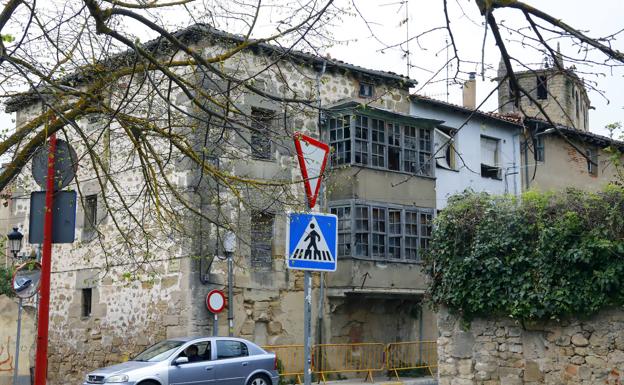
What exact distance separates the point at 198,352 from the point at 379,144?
9656 mm

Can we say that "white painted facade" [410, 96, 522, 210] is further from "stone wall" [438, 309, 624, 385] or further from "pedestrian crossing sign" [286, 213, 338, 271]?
"pedestrian crossing sign" [286, 213, 338, 271]

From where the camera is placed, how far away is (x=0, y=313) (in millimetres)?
18047

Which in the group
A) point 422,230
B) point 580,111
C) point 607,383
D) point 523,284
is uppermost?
point 580,111

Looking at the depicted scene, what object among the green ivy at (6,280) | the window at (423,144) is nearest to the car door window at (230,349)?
the window at (423,144)

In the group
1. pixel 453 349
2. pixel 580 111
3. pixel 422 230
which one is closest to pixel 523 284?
pixel 453 349

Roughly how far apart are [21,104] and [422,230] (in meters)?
15.7

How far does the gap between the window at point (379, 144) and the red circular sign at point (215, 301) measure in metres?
4.98

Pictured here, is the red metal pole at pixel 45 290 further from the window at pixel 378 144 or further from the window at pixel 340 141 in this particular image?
the window at pixel 378 144

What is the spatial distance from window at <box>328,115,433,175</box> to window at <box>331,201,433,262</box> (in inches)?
49.9

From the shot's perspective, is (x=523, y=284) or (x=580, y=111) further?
(x=580, y=111)

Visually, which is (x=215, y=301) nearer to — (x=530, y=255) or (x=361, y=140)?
(x=361, y=140)

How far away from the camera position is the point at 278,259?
2377cm

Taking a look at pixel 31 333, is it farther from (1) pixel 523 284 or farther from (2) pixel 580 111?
(2) pixel 580 111

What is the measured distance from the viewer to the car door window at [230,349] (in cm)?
1809
